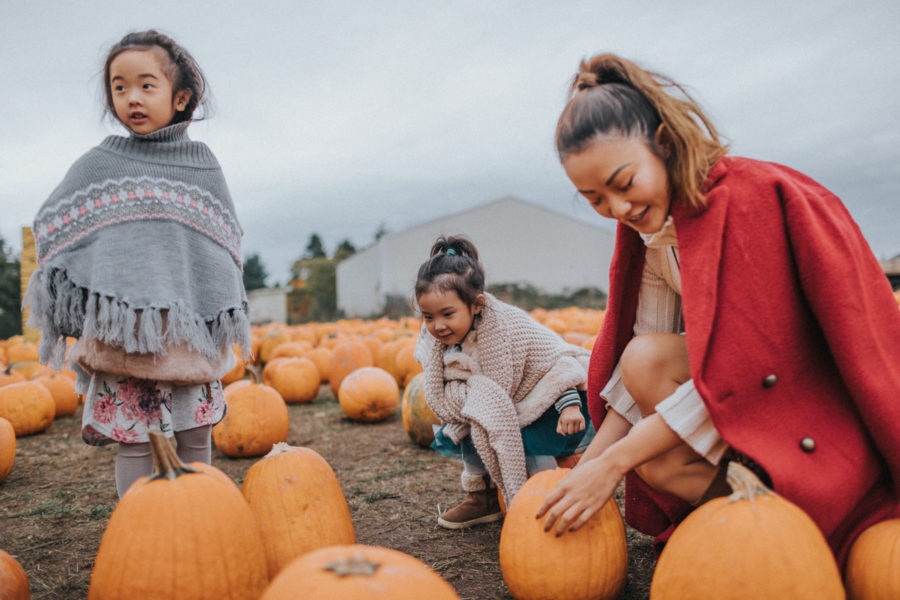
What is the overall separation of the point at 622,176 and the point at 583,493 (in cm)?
91

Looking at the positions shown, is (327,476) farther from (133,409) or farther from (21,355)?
(21,355)

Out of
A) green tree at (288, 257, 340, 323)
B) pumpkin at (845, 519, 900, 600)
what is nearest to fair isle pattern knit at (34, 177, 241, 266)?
pumpkin at (845, 519, 900, 600)

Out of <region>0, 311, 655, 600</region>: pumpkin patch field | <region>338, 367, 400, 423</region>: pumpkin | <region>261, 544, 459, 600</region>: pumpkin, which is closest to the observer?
<region>261, 544, 459, 600</region>: pumpkin

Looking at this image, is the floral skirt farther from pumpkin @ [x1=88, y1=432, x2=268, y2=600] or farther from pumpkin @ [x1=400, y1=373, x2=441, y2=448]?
pumpkin @ [x1=400, y1=373, x2=441, y2=448]

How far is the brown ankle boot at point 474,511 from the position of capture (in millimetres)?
2748

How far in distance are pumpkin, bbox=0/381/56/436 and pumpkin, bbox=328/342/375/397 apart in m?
2.57

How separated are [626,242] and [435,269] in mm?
1000

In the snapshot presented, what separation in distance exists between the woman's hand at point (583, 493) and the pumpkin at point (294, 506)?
74 cm

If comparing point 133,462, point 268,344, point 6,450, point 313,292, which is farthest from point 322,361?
point 313,292

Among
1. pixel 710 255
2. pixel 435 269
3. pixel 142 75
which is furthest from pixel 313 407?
pixel 710 255

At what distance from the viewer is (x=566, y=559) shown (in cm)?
187

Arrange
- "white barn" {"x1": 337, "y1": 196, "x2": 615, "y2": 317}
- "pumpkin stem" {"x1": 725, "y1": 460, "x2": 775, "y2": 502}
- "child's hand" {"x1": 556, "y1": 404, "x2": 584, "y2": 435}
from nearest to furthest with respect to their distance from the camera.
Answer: "pumpkin stem" {"x1": 725, "y1": 460, "x2": 775, "y2": 502} → "child's hand" {"x1": 556, "y1": 404, "x2": 584, "y2": 435} → "white barn" {"x1": 337, "y1": 196, "x2": 615, "y2": 317}

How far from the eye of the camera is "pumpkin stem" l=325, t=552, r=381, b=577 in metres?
1.29

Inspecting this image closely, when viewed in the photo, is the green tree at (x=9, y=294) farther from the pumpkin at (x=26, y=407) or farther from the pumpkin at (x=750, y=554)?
the pumpkin at (x=750, y=554)
